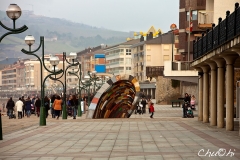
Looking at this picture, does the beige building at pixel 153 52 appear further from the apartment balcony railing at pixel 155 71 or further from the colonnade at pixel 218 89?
the colonnade at pixel 218 89

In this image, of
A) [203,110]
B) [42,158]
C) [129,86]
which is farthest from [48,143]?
[129,86]

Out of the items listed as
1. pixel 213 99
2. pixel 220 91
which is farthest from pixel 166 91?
pixel 220 91

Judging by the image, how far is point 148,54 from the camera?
154m

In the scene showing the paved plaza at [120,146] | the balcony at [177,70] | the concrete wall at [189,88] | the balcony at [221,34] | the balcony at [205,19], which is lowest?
the paved plaza at [120,146]

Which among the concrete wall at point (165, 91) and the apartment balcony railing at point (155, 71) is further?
the apartment balcony railing at point (155, 71)

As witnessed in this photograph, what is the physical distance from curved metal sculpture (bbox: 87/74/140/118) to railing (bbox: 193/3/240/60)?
10.8m

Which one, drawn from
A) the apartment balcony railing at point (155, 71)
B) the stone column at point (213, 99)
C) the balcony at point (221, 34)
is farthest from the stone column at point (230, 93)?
the apartment balcony railing at point (155, 71)

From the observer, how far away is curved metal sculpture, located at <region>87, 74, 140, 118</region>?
152 feet

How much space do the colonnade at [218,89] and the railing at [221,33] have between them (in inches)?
22.8

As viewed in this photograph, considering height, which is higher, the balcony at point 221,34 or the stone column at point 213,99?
the balcony at point 221,34

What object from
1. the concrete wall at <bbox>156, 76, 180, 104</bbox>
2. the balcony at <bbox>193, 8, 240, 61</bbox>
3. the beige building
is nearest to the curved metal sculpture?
the balcony at <bbox>193, 8, 240, 61</bbox>

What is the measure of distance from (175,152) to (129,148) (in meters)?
1.65

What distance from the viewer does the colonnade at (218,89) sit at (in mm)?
28375

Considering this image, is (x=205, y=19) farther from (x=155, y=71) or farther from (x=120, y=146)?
(x=120, y=146)
